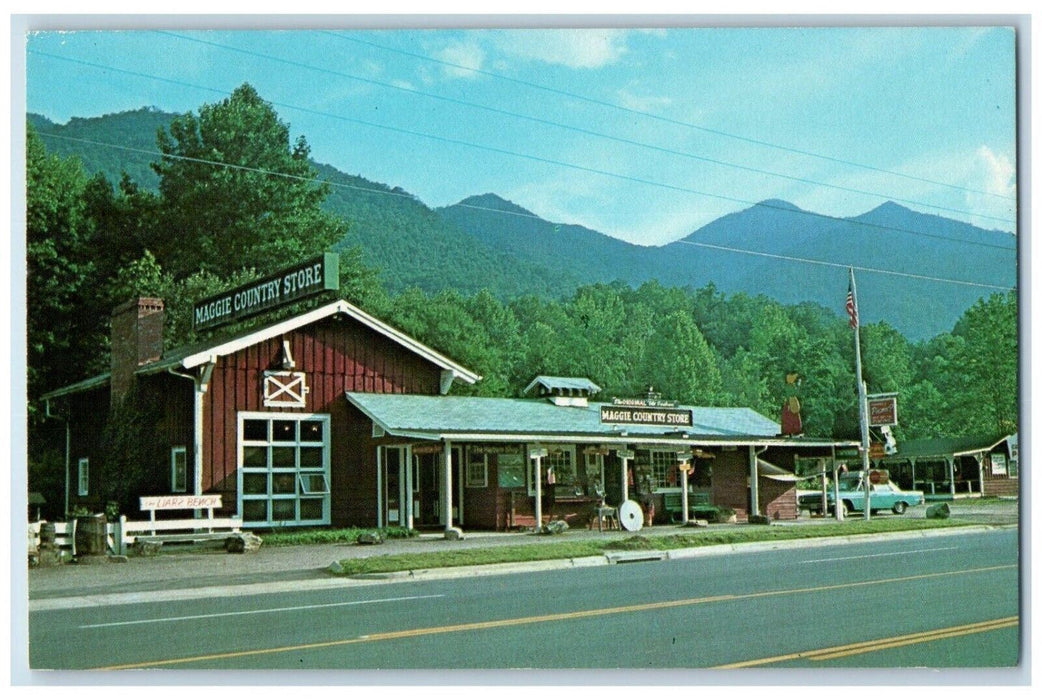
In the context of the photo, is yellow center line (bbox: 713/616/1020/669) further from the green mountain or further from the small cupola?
the small cupola

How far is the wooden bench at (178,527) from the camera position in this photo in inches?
879

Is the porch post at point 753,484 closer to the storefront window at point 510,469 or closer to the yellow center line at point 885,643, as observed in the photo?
the storefront window at point 510,469

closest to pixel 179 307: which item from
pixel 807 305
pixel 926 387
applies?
pixel 926 387

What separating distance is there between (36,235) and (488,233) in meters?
44.8

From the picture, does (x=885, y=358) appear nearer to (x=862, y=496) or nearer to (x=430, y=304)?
(x=430, y=304)

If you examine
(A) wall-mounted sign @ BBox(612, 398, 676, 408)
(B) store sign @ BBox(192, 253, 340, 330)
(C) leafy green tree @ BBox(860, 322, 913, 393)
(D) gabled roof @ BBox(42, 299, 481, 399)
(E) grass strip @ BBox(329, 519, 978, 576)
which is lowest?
(E) grass strip @ BBox(329, 519, 978, 576)

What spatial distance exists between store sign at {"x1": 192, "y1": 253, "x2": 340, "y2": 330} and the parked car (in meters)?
20.0

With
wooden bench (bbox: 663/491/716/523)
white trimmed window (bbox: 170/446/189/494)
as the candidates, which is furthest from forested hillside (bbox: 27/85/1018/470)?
wooden bench (bbox: 663/491/716/523)

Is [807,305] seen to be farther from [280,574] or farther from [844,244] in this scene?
[280,574]

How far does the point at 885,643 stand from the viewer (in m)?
10.6

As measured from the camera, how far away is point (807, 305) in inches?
3413

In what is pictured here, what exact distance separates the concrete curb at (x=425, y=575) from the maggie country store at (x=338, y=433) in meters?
4.78

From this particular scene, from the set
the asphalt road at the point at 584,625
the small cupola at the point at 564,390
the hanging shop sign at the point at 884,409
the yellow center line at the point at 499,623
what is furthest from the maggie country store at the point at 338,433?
the yellow center line at the point at 499,623

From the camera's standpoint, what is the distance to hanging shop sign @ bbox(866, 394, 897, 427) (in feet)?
107
